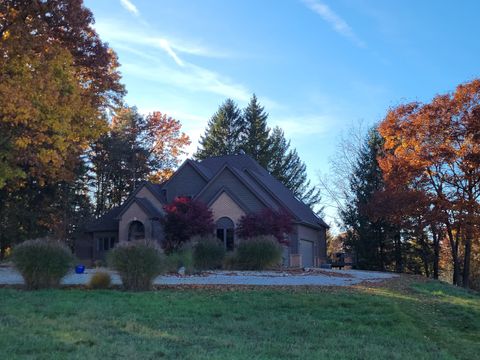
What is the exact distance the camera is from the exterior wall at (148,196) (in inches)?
1344

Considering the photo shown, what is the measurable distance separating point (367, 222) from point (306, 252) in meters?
6.38

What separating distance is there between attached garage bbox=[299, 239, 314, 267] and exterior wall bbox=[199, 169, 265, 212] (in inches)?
154

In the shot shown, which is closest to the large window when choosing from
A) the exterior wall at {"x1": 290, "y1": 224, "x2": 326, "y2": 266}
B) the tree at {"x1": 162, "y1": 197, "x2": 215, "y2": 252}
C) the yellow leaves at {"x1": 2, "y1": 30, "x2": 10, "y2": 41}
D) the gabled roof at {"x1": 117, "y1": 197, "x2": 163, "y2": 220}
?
the gabled roof at {"x1": 117, "y1": 197, "x2": 163, "y2": 220}

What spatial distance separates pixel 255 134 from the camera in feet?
200

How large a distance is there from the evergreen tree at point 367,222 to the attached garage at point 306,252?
13.8ft

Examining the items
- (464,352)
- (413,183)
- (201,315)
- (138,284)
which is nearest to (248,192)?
(413,183)

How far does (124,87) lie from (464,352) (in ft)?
65.6

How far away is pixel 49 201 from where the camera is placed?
33.3m

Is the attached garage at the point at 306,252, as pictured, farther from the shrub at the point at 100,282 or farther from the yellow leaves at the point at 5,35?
the yellow leaves at the point at 5,35

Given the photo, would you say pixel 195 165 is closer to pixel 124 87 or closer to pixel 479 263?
pixel 124 87

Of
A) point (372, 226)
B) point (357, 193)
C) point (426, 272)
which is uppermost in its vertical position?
point (357, 193)

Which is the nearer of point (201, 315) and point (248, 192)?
point (201, 315)

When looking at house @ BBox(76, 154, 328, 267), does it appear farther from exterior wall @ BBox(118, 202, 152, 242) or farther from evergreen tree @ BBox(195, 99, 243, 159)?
evergreen tree @ BBox(195, 99, 243, 159)

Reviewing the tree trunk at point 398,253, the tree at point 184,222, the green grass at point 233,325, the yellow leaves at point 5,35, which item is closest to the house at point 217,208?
the tree at point 184,222
